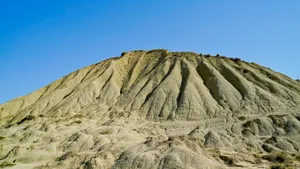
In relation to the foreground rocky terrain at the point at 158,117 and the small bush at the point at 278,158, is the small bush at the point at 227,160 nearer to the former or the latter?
the foreground rocky terrain at the point at 158,117

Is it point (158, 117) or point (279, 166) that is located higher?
point (158, 117)

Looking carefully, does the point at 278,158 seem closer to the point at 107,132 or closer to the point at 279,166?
the point at 279,166

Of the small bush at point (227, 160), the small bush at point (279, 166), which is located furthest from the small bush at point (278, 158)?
the small bush at point (227, 160)

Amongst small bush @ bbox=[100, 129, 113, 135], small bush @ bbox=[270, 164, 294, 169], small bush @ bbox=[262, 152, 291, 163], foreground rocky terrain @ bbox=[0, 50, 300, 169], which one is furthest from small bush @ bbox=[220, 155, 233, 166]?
small bush @ bbox=[100, 129, 113, 135]

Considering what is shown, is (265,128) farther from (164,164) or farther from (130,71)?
(130,71)

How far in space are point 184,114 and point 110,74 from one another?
25.3 metres

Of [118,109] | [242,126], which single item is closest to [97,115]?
[118,109]

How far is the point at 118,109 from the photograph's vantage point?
6612 cm

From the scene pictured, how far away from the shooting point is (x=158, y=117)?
61.2m

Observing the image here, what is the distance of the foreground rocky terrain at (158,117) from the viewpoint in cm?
3416

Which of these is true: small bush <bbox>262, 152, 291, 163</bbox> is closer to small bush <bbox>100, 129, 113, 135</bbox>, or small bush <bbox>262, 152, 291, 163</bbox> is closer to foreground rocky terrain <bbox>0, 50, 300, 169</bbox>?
foreground rocky terrain <bbox>0, 50, 300, 169</bbox>

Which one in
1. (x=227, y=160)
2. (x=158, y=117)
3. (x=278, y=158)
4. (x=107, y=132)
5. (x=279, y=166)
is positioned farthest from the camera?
(x=158, y=117)

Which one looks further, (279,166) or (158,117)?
(158,117)

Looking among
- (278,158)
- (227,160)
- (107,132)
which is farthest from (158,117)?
(227,160)
